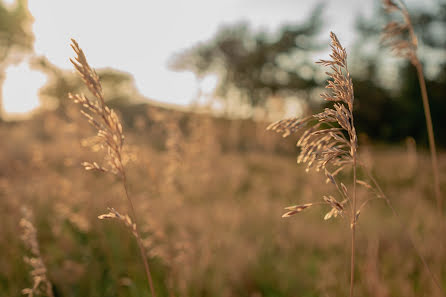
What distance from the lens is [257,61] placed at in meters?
27.8

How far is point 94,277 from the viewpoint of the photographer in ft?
6.85

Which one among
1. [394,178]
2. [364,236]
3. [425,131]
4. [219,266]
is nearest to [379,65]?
[425,131]

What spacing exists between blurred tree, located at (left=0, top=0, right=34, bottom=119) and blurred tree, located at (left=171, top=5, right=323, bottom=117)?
512 inches

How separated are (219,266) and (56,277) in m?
1.18

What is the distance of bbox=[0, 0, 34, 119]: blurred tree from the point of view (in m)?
22.5

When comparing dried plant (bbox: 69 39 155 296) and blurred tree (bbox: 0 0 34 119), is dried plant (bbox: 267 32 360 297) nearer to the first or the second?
dried plant (bbox: 69 39 155 296)

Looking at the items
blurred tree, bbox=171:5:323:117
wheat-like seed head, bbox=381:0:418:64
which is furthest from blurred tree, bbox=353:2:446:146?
wheat-like seed head, bbox=381:0:418:64

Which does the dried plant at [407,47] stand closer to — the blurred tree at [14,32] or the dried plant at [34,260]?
the dried plant at [34,260]

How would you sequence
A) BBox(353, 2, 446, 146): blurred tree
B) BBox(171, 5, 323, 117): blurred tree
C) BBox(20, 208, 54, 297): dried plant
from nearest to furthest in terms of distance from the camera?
1. BBox(20, 208, 54, 297): dried plant
2. BBox(353, 2, 446, 146): blurred tree
3. BBox(171, 5, 323, 117): blurred tree

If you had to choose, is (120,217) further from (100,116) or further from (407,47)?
(407,47)

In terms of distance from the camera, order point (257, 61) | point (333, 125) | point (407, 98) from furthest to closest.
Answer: point (257, 61), point (407, 98), point (333, 125)

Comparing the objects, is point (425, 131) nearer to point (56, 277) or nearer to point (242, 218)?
point (242, 218)

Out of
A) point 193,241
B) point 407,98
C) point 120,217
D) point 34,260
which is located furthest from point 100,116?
point 407,98

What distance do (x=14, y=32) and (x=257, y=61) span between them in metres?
19.9
